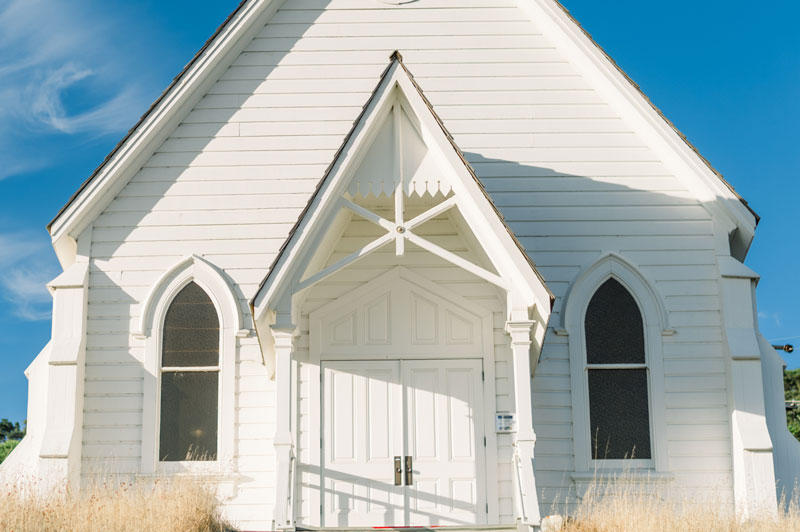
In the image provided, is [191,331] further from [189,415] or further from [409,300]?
[409,300]

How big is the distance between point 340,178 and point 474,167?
3.18m

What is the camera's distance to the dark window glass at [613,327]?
13625mm

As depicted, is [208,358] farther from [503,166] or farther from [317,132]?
[503,166]

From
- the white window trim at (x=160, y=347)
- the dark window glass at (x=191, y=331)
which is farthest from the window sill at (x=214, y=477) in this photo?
the dark window glass at (x=191, y=331)

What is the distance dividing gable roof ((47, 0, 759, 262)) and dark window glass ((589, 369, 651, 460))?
2.63 metres

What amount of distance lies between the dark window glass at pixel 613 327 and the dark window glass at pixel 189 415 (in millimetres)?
5076

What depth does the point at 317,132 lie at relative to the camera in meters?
14.2

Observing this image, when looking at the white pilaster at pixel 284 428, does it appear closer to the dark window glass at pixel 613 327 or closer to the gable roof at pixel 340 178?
the gable roof at pixel 340 178

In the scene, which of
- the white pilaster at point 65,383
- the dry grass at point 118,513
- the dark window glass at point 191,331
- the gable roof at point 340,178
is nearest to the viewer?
the dry grass at point 118,513

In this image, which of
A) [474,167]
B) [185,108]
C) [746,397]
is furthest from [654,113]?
[185,108]

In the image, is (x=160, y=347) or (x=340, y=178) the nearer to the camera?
(x=340, y=178)

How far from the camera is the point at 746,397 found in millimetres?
13125

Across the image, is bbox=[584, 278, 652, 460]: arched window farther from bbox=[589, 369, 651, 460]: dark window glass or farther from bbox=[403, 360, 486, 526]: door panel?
bbox=[403, 360, 486, 526]: door panel

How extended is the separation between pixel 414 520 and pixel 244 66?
669cm
